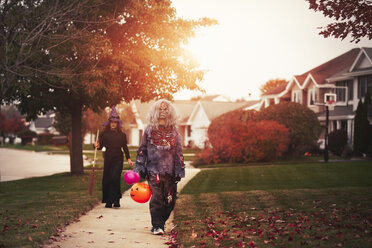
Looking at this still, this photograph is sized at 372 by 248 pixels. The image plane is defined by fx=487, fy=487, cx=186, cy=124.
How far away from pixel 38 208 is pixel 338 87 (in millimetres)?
27008

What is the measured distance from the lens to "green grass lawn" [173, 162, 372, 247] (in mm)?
6871

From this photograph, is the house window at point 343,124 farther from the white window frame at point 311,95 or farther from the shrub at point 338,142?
the white window frame at point 311,95

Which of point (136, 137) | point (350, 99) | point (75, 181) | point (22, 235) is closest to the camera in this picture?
point (22, 235)

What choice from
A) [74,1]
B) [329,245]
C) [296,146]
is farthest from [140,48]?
[296,146]

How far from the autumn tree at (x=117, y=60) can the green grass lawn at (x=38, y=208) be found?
3.09m

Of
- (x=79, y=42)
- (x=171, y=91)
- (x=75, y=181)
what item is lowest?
(x=75, y=181)

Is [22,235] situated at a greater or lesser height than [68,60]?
lesser

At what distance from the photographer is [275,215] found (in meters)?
9.18

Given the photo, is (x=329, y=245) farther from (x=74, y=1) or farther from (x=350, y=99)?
(x=350, y=99)

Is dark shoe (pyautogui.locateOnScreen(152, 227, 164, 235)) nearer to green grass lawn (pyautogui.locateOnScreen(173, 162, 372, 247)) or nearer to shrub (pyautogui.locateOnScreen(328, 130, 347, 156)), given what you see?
green grass lawn (pyautogui.locateOnScreen(173, 162, 372, 247))

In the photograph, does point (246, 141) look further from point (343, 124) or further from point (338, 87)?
point (343, 124)

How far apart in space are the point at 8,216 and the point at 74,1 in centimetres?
664

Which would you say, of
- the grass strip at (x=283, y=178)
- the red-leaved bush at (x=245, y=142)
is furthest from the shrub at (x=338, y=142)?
the grass strip at (x=283, y=178)

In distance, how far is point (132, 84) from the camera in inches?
698
